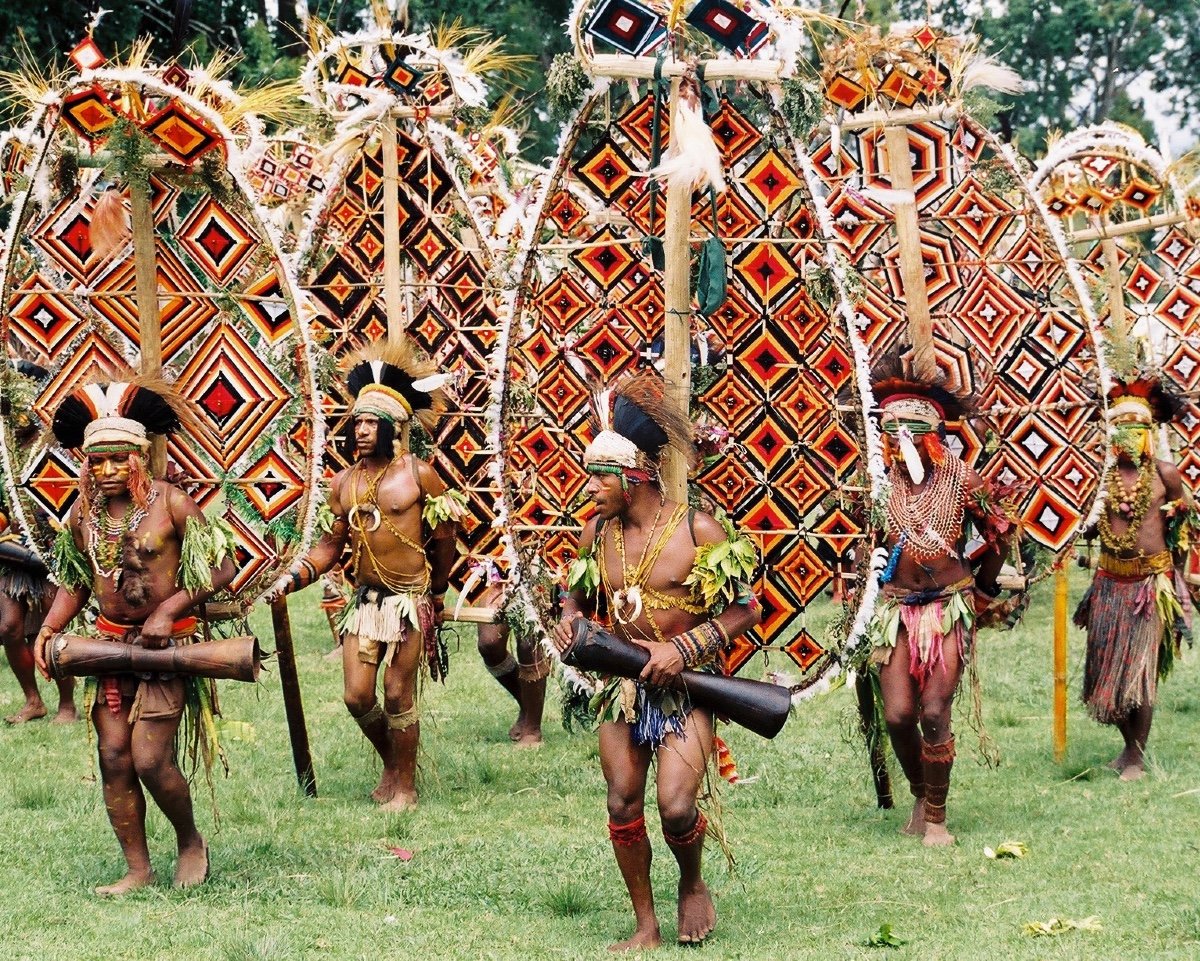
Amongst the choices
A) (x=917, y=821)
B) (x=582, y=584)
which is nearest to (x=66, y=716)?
(x=582, y=584)

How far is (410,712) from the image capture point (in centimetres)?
828

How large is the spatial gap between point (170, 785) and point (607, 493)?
214 centimetres

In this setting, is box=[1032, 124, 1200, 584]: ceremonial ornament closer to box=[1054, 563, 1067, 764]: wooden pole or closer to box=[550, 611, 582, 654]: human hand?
box=[1054, 563, 1067, 764]: wooden pole

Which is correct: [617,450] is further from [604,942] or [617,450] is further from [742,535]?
[604,942]

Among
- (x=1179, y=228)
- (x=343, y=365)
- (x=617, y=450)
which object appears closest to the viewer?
(x=617, y=450)

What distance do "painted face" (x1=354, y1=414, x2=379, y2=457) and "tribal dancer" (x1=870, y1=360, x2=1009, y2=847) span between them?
2.39 meters

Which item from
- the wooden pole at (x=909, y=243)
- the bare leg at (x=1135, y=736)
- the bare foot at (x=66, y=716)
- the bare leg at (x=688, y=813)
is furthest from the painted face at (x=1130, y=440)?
the bare foot at (x=66, y=716)

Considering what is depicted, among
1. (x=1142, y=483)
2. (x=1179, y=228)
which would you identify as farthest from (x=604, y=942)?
(x=1179, y=228)

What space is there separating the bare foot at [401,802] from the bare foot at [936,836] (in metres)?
2.45

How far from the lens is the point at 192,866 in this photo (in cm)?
674

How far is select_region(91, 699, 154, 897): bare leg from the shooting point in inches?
258

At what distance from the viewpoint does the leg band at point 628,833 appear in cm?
588

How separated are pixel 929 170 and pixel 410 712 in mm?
3749

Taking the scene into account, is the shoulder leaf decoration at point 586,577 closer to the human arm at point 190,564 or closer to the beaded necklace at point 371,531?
the human arm at point 190,564
